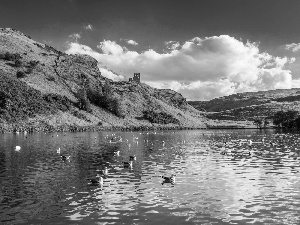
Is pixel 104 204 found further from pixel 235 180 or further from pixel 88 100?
pixel 88 100

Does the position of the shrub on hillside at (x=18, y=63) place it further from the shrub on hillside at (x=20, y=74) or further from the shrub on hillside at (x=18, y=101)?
the shrub on hillside at (x=18, y=101)

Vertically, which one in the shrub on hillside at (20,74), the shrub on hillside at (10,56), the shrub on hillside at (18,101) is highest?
the shrub on hillside at (10,56)

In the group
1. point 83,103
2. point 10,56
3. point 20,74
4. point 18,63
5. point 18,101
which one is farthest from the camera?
point 10,56

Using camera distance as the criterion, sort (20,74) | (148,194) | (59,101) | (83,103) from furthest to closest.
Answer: (83,103) < (20,74) < (59,101) < (148,194)

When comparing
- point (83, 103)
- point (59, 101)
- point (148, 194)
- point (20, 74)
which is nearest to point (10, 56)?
point (20, 74)

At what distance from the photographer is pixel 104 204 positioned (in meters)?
27.9

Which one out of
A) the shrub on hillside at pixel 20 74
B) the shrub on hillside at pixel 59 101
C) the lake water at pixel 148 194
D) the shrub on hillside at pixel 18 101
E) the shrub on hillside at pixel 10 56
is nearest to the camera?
the lake water at pixel 148 194

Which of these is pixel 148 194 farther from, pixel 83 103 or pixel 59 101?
pixel 83 103

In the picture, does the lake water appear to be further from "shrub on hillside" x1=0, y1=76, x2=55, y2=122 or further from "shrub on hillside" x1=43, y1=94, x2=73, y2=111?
"shrub on hillside" x1=43, y1=94, x2=73, y2=111

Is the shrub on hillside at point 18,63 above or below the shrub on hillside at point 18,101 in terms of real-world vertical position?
above

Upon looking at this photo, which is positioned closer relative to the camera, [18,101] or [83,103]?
[18,101]

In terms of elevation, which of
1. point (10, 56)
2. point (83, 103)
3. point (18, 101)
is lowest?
point (18, 101)

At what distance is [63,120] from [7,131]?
37.3 m

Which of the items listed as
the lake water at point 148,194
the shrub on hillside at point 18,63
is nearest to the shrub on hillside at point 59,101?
the shrub on hillside at point 18,63
